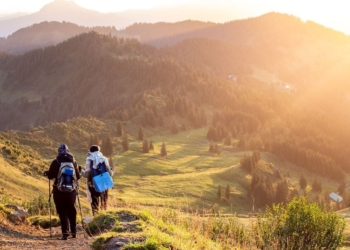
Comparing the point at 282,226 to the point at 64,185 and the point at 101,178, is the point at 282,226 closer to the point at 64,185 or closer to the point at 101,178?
the point at 101,178

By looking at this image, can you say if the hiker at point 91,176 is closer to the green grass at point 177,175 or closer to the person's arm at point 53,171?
the person's arm at point 53,171

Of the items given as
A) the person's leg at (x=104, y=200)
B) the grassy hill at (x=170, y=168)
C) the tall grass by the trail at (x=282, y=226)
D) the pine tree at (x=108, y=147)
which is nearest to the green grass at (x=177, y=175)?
the grassy hill at (x=170, y=168)

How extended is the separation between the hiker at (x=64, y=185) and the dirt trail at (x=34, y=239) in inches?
23.6

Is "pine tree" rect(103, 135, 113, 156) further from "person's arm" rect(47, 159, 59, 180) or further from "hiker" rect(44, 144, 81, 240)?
"person's arm" rect(47, 159, 59, 180)

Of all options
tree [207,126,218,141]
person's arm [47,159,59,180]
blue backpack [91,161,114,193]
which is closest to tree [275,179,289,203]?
tree [207,126,218,141]

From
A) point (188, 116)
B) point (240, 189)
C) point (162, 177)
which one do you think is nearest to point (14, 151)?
point (162, 177)

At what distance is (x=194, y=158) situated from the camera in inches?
4274

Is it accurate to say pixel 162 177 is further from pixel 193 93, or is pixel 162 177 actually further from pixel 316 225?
pixel 193 93

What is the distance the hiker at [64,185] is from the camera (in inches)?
541

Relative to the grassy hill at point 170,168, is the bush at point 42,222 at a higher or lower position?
higher

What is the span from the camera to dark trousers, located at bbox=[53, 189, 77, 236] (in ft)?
46.0

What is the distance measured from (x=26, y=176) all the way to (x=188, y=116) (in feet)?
393

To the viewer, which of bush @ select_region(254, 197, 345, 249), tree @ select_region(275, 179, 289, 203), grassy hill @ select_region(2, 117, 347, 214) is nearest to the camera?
bush @ select_region(254, 197, 345, 249)

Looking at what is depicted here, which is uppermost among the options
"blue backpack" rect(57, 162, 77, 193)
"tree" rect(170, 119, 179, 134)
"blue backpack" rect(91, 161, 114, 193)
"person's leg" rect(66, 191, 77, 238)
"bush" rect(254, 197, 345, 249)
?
"blue backpack" rect(57, 162, 77, 193)
